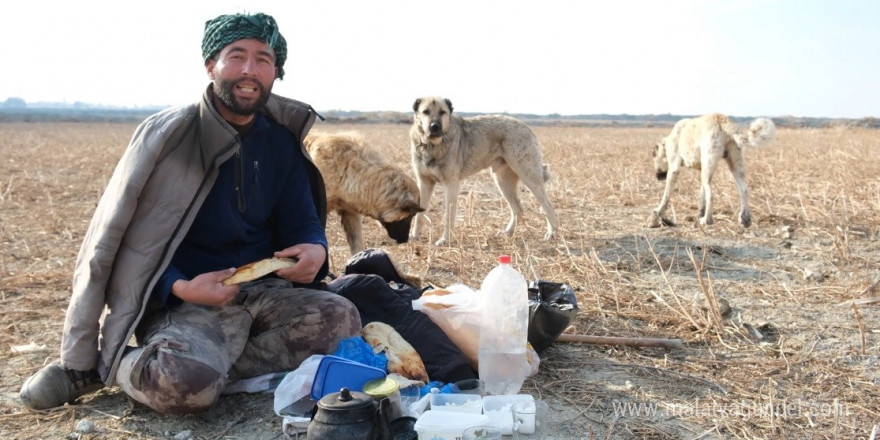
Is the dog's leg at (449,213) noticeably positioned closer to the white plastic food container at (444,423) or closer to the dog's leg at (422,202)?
the dog's leg at (422,202)

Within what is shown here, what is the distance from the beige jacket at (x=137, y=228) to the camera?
343 centimetres

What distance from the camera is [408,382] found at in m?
3.56

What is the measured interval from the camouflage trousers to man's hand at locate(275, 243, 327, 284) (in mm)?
166

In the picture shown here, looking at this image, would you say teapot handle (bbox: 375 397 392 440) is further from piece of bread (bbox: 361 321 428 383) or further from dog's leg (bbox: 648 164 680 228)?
dog's leg (bbox: 648 164 680 228)

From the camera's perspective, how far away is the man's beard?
144 inches

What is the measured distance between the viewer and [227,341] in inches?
146

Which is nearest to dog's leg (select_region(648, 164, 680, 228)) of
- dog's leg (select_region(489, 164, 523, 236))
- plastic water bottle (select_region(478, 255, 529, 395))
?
dog's leg (select_region(489, 164, 523, 236))

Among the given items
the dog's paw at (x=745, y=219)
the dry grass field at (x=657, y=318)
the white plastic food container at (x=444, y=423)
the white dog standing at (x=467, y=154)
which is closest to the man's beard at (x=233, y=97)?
the dry grass field at (x=657, y=318)

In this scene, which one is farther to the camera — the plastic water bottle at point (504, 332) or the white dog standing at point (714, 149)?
the white dog standing at point (714, 149)

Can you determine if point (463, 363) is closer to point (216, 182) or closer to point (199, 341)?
point (199, 341)

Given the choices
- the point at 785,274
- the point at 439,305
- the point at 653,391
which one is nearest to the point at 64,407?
the point at 439,305

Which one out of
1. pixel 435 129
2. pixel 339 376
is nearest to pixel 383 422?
pixel 339 376

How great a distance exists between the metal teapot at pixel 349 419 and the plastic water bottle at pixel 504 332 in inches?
37.0

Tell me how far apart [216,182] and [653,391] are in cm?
258
